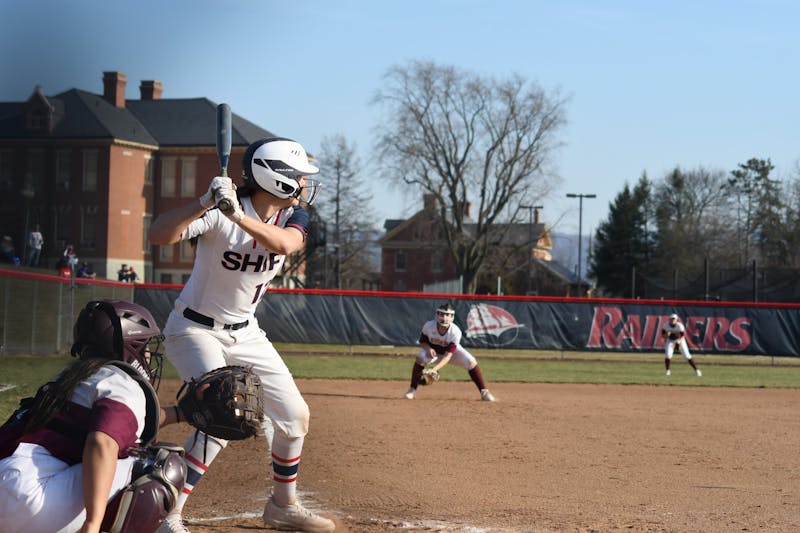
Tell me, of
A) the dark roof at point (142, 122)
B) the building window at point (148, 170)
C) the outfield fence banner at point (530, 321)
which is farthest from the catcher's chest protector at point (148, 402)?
the building window at point (148, 170)

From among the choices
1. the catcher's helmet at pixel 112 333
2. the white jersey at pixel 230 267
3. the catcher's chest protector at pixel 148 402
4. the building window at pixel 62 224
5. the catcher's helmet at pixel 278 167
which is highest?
the building window at pixel 62 224

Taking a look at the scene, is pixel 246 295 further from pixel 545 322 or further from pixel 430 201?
pixel 430 201

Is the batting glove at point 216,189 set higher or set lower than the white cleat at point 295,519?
higher

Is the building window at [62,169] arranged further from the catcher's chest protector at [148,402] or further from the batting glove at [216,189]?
the catcher's chest protector at [148,402]

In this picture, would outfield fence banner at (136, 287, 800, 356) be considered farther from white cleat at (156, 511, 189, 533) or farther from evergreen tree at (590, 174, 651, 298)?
evergreen tree at (590, 174, 651, 298)

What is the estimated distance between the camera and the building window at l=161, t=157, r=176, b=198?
52.7 meters

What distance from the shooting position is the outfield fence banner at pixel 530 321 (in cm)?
2795

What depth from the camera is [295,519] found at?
602cm

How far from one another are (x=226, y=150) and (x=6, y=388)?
9.06 meters

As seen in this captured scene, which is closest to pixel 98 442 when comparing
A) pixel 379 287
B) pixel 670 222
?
pixel 670 222

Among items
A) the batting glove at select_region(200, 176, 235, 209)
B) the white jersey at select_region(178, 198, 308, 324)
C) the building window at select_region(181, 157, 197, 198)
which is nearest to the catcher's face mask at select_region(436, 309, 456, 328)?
the white jersey at select_region(178, 198, 308, 324)

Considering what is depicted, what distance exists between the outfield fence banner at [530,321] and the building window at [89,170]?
23113mm

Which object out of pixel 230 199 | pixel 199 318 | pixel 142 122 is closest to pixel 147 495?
pixel 230 199

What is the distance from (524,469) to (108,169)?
43.9 metres
